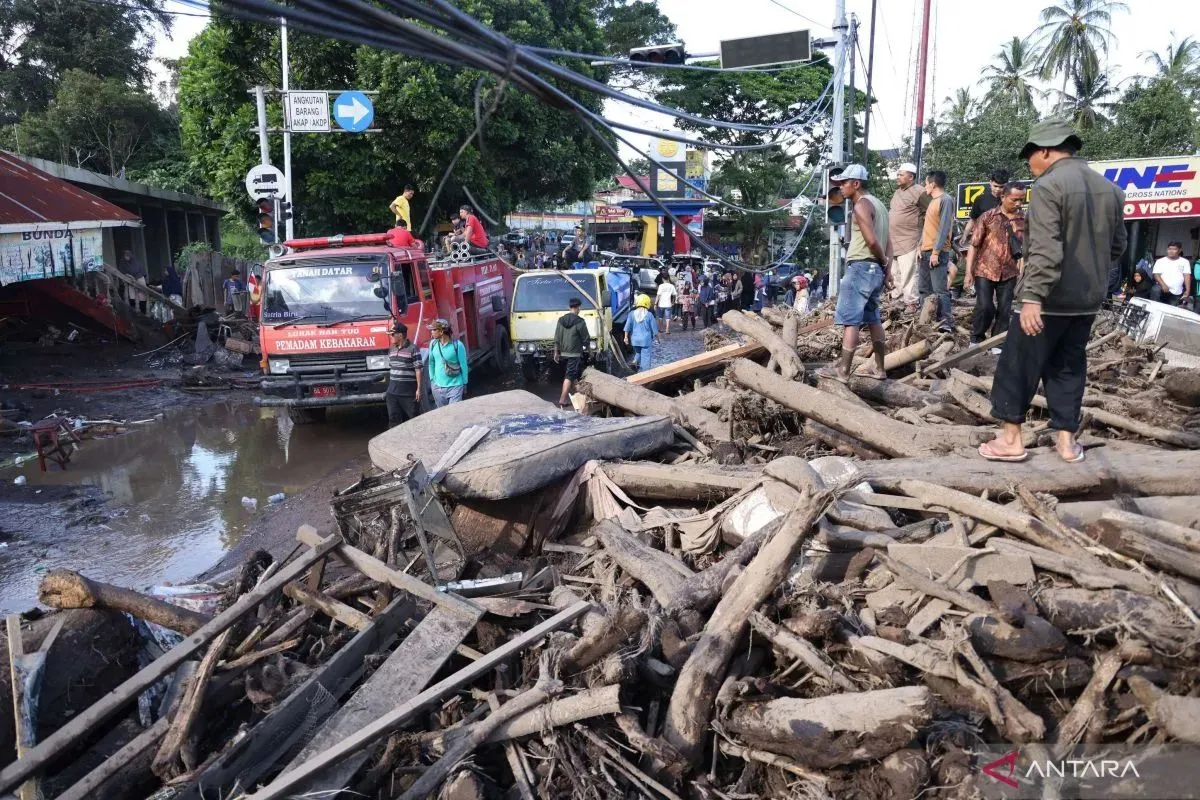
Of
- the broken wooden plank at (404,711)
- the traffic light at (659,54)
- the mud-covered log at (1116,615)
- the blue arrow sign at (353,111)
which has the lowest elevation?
the broken wooden plank at (404,711)

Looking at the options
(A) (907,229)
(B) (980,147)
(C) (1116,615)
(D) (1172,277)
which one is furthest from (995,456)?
(B) (980,147)

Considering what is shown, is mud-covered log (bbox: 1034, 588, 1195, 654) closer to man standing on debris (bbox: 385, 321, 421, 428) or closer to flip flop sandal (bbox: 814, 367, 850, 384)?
flip flop sandal (bbox: 814, 367, 850, 384)

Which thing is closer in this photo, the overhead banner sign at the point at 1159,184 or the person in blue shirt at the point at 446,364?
the person in blue shirt at the point at 446,364

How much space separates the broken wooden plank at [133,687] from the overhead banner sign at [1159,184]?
2189cm

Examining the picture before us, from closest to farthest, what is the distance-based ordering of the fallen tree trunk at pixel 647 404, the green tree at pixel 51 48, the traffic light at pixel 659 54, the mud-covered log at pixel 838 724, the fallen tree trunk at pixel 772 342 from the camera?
the mud-covered log at pixel 838 724 < the fallen tree trunk at pixel 647 404 < the fallen tree trunk at pixel 772 342 < the traffic light at pixel 659 54 < the green tree at pixel 51 48

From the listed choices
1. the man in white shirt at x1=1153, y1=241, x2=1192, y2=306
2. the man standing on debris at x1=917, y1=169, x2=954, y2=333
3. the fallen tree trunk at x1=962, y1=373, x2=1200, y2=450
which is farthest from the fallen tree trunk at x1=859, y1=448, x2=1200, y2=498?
the man in white shirt at x1=1153, y1=241, x2=1192, y2=306

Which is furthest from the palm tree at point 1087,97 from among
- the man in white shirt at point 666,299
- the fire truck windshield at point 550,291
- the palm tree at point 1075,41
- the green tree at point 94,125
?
the green tree at point 94,125

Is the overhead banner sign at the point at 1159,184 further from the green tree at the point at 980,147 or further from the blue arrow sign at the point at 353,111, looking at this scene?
the blue arrow sign at the point at 353,111

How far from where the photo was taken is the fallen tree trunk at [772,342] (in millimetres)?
6727

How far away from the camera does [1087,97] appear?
1523 inches

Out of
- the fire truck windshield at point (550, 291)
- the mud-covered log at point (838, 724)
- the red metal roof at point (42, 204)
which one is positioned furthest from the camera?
the fire truck windshield at point (550, 291)

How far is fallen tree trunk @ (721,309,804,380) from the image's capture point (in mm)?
6727

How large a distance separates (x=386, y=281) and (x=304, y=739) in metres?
8.52

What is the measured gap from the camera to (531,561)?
5020 millimetres
